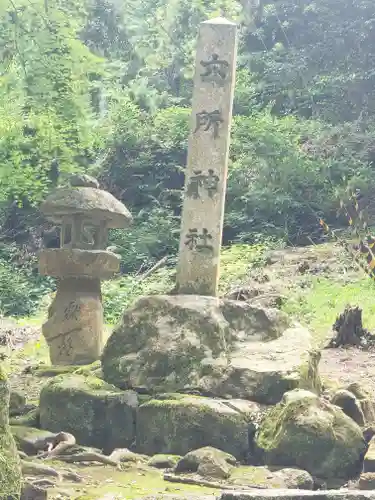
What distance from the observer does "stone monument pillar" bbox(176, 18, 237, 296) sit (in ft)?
29.8

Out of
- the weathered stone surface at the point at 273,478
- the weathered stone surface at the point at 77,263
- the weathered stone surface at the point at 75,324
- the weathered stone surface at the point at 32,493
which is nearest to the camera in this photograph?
the weathered stone surface at the point at 32,493

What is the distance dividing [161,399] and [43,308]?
1027cm

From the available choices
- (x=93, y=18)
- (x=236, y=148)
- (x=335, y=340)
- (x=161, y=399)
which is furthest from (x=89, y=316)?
(x=93, y=18)

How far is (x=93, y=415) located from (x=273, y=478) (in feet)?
6.87

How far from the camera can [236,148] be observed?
20.8 metres

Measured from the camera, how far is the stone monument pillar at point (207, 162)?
9094mm

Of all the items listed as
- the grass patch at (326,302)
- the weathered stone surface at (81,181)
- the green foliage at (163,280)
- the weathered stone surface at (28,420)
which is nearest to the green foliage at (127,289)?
the green foliage at (163,280)

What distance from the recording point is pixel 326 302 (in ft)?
48.6

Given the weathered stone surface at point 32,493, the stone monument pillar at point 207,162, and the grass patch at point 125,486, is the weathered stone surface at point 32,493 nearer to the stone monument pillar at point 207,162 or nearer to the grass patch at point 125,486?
the grass patch at point 125,486

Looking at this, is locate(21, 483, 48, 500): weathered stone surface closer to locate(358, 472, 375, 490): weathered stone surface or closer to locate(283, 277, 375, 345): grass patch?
locate(358, 472, 375, 490): weathered stone surface

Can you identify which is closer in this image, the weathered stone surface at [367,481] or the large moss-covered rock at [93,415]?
the weathered stone surface at [367,481]

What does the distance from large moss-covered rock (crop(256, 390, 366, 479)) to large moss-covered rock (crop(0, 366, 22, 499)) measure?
2955 mm

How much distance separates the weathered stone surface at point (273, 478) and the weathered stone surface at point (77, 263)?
4199mm

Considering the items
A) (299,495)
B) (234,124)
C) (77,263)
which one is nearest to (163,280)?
(234,124)
